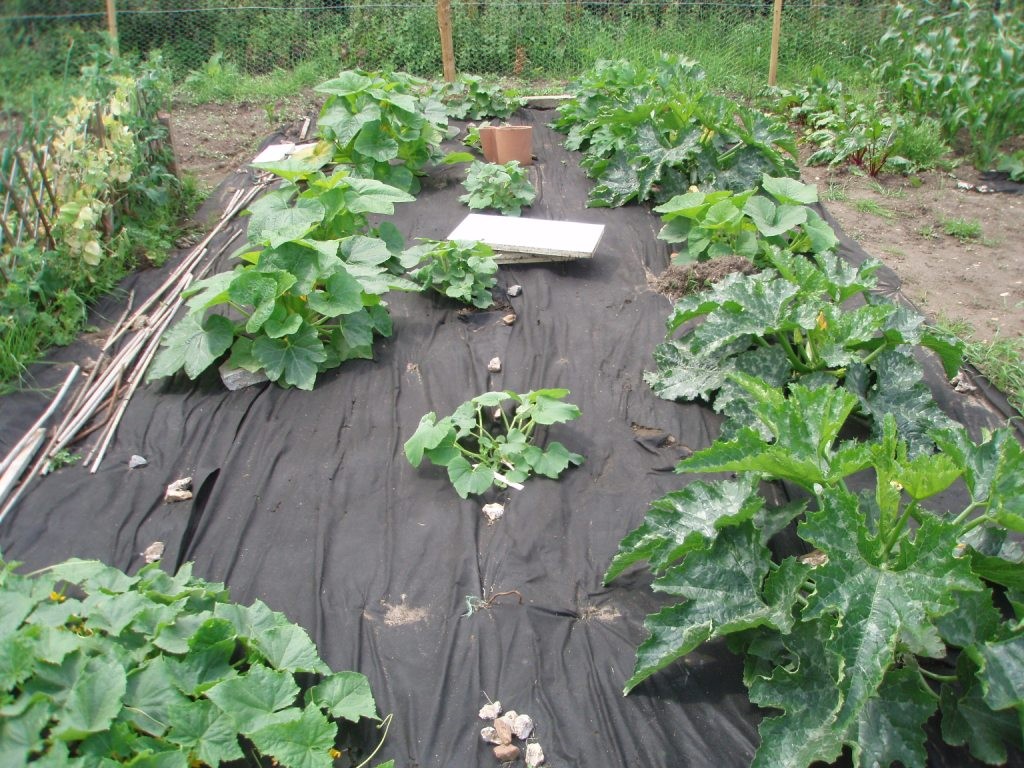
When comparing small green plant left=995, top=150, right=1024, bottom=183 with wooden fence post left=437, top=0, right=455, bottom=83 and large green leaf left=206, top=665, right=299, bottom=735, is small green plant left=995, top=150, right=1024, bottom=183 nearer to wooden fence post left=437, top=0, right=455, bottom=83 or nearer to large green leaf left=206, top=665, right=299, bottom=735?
wooden fence post left=437, top=0, right=455, bottom=83

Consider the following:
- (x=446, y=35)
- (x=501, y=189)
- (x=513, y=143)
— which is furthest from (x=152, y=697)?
(x=446, y=35)

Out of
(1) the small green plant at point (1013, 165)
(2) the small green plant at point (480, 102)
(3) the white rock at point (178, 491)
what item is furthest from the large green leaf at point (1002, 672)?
(2) the small green plant at point (480, 102)

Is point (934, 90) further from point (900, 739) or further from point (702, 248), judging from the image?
point (900, 739)

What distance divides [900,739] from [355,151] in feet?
15.3

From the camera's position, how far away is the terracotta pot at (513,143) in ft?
19.9

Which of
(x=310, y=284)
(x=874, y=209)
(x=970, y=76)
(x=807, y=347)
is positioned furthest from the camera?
(x=970, y=76)

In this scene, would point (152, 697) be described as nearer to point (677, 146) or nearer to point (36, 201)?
point (36, 201)

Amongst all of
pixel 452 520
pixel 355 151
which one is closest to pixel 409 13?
pixel 355 151

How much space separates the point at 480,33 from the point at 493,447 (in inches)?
339

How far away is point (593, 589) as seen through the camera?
2682 mm

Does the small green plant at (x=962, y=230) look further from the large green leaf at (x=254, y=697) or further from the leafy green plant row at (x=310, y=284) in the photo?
the large green leaf at (x=254, y=697)

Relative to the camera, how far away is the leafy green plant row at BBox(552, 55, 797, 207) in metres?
5.17

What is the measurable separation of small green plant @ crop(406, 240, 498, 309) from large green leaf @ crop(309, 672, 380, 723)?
234cm

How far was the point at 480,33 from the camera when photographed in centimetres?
1043
